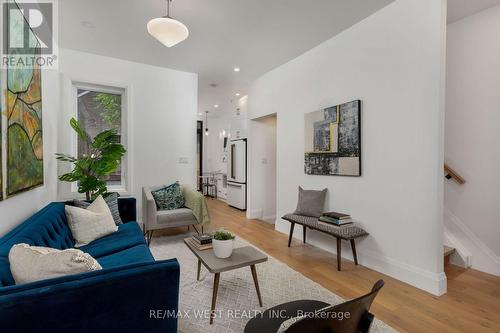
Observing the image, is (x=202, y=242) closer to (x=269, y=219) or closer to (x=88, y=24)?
(x=88, y=24)

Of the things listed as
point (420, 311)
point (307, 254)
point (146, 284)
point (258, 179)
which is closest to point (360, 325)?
point (146, 284)

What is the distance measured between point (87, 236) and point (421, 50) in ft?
12.2

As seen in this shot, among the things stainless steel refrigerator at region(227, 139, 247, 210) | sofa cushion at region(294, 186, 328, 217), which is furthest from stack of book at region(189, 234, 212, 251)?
stainless steel refrigerator at region(227, 139, 247, 210)

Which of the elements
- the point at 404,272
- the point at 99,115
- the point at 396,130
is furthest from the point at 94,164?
the point at 404,272

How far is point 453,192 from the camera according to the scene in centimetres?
304

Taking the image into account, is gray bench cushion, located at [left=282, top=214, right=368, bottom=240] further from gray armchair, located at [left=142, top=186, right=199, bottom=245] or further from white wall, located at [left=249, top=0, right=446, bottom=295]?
gray armchair, located at [left=142, top=186, right=199, bottom=245]

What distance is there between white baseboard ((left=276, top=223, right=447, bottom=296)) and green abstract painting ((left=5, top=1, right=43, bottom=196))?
11.1 ft

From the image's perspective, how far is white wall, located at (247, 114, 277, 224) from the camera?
17.2 ft

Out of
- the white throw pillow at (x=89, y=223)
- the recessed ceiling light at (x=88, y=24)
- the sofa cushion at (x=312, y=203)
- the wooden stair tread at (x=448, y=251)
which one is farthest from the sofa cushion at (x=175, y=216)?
the wooden stair tread at (x=448, y=251)

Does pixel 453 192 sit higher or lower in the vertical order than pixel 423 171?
lower

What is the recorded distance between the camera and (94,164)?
3410 millimetres

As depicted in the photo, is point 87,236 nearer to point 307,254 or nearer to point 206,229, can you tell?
point 206,229

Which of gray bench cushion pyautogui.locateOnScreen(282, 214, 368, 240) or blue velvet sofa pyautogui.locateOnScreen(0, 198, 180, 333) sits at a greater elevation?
blue velvet sofa pyautogui.locateOnScreen(0, 198, 180, 333)

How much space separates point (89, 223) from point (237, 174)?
4050 mm
